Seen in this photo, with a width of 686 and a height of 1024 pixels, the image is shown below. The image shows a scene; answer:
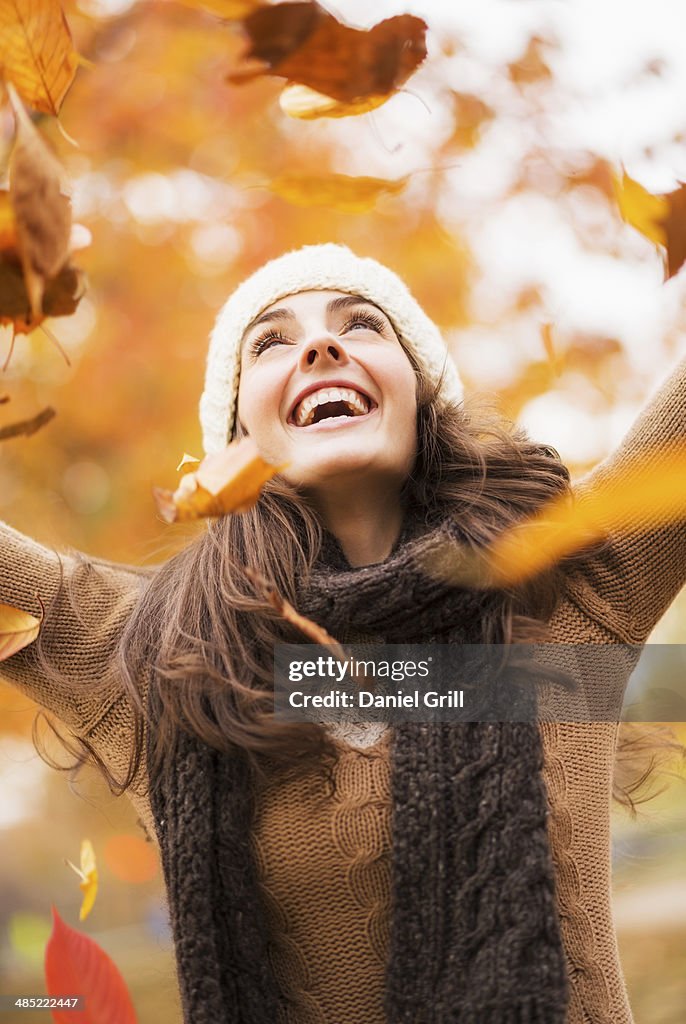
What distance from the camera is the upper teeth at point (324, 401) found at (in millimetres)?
1516

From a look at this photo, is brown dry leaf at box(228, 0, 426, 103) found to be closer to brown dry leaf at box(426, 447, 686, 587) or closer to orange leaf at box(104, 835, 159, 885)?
brown dry leaf at box(426, 447, 686, 587)

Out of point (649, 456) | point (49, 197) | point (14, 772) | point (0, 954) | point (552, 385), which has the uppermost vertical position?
point (49, 197)

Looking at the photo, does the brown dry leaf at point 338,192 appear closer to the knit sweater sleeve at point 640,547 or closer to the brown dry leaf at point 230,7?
the brown dry leaf at point 230,7

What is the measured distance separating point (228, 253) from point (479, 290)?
2.91 ft

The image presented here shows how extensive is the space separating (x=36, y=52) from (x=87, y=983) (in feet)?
5.36

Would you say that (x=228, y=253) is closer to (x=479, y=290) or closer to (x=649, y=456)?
(x=479, y=290)


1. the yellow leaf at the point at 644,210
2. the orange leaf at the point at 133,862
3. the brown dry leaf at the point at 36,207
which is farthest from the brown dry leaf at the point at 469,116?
the orange leaf at the point at 133,862

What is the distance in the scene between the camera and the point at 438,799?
1304 mm

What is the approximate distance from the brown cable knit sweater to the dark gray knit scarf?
4 centimetres

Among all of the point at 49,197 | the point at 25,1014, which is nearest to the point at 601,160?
the point at 49,197

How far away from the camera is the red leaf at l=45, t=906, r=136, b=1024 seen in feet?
5.68

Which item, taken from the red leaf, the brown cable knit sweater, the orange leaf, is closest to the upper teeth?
the brown cable knit sweater

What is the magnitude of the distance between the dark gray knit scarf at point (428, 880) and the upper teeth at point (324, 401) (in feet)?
0.98

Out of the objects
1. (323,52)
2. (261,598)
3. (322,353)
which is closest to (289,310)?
(322,353)
